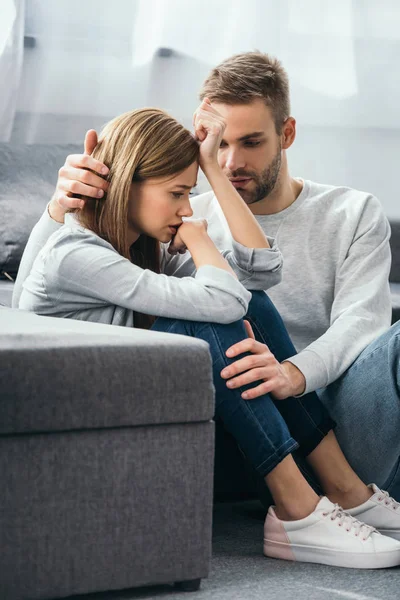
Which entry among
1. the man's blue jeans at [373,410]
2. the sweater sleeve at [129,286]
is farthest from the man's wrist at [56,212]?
the man's blue jeans at [373,410]

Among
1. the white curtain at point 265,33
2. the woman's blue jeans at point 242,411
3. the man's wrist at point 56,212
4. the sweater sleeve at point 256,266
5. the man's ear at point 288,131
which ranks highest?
the white curtain at point 265,33

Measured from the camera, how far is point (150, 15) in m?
3.02

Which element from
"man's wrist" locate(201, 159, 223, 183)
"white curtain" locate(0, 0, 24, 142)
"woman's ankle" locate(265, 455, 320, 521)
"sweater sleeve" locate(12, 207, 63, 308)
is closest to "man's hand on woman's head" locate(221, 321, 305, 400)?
"woman's ankle" locate(265, 455, 320, 521)

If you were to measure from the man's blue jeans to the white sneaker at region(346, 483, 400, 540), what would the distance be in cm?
6

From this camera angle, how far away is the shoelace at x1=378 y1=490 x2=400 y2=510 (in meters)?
1.69

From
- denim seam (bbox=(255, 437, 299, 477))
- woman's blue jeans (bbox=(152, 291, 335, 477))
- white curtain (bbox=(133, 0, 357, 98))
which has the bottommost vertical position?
denim seam (bbox=(255, 437, 299, 477))

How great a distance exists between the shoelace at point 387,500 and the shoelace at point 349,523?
0.10 m

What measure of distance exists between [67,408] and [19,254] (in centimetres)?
115

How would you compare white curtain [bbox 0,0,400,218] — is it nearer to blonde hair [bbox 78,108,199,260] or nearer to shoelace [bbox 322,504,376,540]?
blonde hair [bbox 78,108,199,260]

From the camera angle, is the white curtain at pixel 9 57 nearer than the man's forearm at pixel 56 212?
No

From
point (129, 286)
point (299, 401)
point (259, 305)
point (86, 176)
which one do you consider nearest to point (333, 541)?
point (299, 401)

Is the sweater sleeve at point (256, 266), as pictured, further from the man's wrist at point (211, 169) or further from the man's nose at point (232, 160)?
the man's nose at point (232, 160)

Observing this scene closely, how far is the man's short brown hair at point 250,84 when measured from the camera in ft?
6.66

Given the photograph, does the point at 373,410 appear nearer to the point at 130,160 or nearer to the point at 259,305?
the point at 259,305
